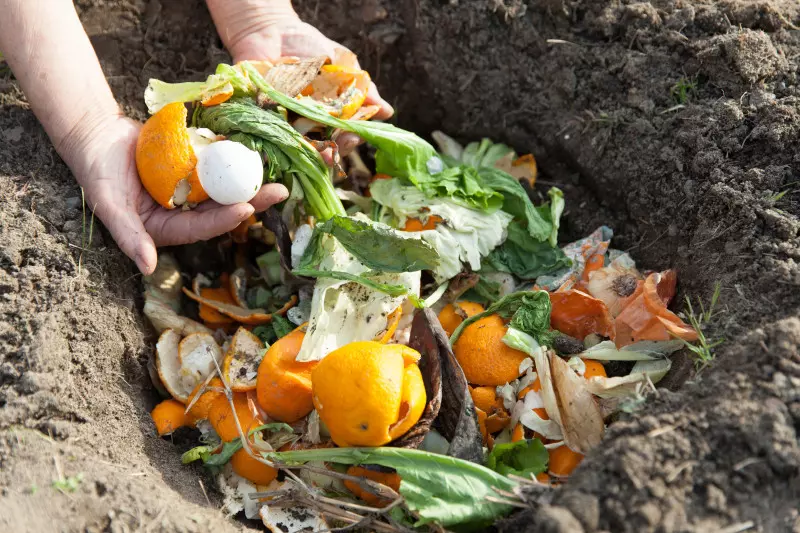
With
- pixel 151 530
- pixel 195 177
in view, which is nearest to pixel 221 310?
pixel 195 177

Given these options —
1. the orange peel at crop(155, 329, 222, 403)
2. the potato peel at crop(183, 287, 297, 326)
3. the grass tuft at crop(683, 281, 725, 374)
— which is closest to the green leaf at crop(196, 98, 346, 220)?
the potato peel at crop(183, 287, 297, 326)

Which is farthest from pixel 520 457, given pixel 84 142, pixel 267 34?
pixel 267 34

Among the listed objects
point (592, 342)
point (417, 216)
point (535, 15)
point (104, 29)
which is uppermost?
point (104, 29)

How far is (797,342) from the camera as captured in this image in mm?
2318

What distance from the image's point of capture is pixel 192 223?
10.3ft

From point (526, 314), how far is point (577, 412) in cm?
53

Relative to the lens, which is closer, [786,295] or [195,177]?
[786,295]

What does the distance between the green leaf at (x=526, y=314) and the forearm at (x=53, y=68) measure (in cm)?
209

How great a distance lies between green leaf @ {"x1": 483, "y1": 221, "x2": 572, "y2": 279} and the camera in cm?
343

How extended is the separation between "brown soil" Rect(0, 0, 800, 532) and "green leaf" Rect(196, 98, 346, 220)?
0.83 meters

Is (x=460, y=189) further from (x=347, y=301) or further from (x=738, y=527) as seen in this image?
(x=738, y=527)

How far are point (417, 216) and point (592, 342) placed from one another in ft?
3.56

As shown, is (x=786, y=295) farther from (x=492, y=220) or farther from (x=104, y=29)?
(x=104, y=29)

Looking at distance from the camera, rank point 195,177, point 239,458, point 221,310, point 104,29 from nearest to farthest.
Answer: point 239,458 → point 195,177 → point 221,310 → point 104,29
